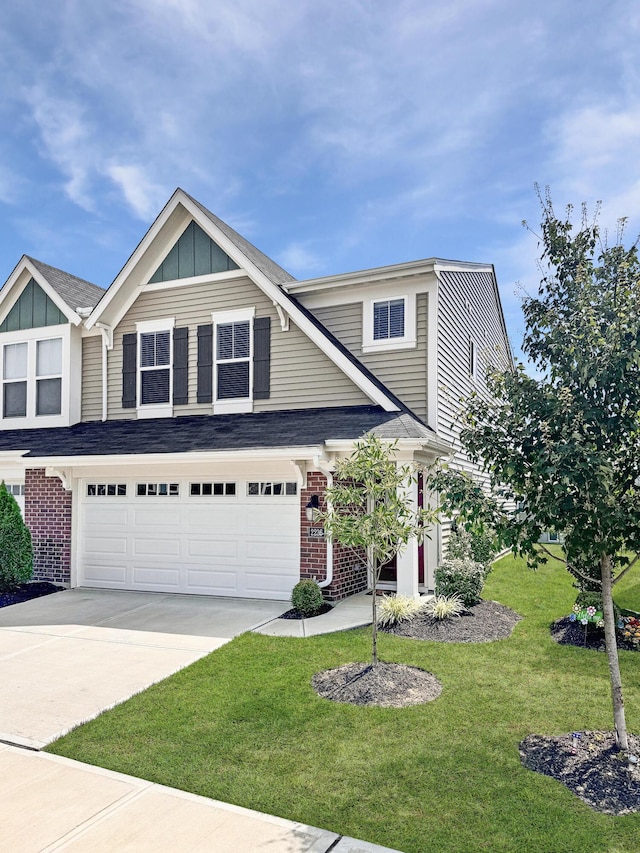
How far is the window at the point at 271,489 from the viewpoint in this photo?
36.3 feet

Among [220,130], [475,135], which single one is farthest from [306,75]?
[475,135]

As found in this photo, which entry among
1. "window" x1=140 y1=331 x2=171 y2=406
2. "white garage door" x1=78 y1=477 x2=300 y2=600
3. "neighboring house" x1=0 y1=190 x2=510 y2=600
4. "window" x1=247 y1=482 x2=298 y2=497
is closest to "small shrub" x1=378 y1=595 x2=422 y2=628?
"neighboring house" x1=0 y1=190 x2=510 y2=600

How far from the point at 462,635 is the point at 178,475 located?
6269 millimetres

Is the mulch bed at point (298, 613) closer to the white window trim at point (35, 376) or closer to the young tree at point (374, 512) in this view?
the young tree at point (374, 512)

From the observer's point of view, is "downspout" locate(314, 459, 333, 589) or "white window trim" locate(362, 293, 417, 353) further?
"white window trim" locate(362, 293, 417, 353)

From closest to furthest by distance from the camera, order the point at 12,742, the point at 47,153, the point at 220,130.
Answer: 1. the point at 12,742
2. the point at 220,130
3. the point at 47,153

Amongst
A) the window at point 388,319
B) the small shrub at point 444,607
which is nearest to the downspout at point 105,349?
the window at point 388,319

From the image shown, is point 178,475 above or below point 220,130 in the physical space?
below

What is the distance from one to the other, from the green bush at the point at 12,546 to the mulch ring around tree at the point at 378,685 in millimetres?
8169

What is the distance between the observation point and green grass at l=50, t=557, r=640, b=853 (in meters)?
3.91

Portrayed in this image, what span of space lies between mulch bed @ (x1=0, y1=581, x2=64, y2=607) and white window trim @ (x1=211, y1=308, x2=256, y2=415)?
196 inches

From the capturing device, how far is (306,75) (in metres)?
11.3

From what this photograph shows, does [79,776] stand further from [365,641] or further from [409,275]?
[409,275]

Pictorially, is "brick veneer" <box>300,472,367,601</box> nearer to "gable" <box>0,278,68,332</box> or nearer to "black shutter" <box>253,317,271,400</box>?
"black shutter" <box>253,317,271,400</box>
